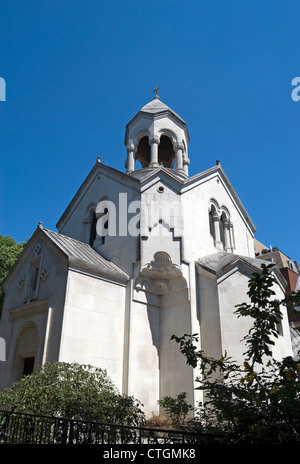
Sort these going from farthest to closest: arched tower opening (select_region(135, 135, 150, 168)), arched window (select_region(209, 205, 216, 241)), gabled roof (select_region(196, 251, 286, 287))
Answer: arched tower opening (select_region(135, 135, 150, 168)) < arched window (select_region(209, 205, 216, 241)) < gabled roof (select_region(196, 251, 286, 287))

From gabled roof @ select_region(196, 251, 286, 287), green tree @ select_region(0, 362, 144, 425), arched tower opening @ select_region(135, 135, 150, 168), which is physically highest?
arched tower opening @ select_region(135, 135, 150, 168)

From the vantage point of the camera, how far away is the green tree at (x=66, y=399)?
956 cm

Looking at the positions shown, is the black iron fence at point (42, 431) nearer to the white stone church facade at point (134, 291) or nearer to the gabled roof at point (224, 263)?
the white stone church facade at point (134, 291)

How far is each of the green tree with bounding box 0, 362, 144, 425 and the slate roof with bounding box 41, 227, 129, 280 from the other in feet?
15.8

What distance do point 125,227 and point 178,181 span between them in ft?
11.8

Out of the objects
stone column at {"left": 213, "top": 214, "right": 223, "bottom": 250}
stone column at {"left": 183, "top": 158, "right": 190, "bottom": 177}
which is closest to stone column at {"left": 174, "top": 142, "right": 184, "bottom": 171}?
stone column at {"left": 183, "top": 158, "right": 190, "bottom": 177}

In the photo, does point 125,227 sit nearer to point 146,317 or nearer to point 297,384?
point 146,317

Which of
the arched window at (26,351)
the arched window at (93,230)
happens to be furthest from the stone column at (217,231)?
the arched window at (26,351)

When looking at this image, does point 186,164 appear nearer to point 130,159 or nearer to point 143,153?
point 143,153

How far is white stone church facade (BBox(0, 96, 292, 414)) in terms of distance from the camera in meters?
14.4

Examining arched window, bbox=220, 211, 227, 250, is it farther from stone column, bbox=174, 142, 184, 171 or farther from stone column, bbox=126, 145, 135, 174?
stone column, bbox=126, 145, 135, 174

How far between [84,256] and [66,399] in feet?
24.1

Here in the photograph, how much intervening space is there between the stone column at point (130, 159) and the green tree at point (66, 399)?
13939 mm
